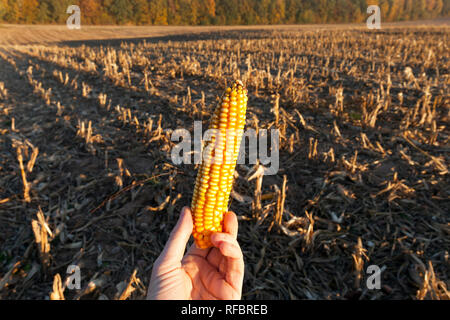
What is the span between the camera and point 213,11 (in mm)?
84438

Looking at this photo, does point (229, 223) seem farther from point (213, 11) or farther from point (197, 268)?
point (213, 11)

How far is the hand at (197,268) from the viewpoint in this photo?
225cm

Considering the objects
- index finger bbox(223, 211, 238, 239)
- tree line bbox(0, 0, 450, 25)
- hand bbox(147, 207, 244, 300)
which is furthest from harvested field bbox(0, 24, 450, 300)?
tree line bbox(0, 0, 450, 25)

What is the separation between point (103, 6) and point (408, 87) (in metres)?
89.9

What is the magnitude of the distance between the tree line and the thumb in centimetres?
8695

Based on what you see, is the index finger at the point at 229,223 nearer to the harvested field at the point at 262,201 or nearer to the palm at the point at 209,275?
the palm at the point at 209,275

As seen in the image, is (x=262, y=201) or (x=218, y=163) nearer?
(x=218, y=163)

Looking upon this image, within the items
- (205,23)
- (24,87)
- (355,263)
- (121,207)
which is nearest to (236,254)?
(355,263)

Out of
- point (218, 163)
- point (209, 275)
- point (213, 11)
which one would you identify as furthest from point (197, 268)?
point (213, 11)

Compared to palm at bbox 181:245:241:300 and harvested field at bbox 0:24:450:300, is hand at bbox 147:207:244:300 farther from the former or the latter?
harvested field at bbox 0:24:450:300

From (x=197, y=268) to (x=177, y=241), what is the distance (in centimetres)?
59

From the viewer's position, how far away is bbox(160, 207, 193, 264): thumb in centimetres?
226

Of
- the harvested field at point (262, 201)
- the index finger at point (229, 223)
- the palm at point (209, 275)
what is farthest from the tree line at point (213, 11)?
the index finger at point (229, 223)

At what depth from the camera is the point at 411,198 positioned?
418cm
